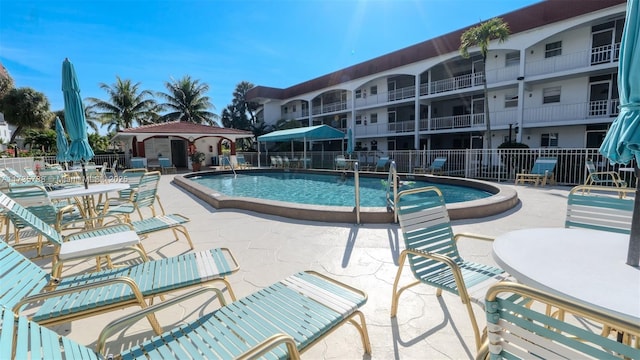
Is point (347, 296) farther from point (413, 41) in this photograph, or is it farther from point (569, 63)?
point (413, 41)

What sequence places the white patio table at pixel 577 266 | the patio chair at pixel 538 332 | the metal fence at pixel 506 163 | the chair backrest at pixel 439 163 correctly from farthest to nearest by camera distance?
1. the chair backrest at pixel 439 163
2. the metal fence at pixel 506 163
3. the white patio table at pixel 577 266
4. the patio chair at pixel 538 332

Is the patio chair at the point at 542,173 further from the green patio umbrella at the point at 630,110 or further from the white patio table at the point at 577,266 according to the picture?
the green patio umbrella at the point at 630,110

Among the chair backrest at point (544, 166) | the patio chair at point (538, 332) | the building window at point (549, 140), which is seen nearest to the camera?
the patio chair at point (538, 332)

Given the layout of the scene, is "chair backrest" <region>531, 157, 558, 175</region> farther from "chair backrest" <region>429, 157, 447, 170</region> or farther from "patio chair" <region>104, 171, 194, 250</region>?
"patio chair" <region>104, 171, 194, 250</region>

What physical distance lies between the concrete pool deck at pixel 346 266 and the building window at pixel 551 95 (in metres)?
12.7

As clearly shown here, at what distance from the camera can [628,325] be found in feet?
2.68

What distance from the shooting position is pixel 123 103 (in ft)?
89.2

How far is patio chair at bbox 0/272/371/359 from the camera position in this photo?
111 centimetres

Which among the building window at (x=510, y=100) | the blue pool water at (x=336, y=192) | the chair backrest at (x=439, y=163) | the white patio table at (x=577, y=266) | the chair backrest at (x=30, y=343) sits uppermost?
the building window at (x=510, y=100)

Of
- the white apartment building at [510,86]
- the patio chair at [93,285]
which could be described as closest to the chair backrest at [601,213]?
the patio chair at [93,285]

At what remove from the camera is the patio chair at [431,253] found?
2121mm

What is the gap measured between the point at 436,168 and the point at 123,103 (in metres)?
28.4

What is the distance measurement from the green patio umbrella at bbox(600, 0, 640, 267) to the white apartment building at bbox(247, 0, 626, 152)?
53.7 feet

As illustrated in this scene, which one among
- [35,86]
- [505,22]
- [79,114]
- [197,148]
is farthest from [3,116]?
[505,22]
